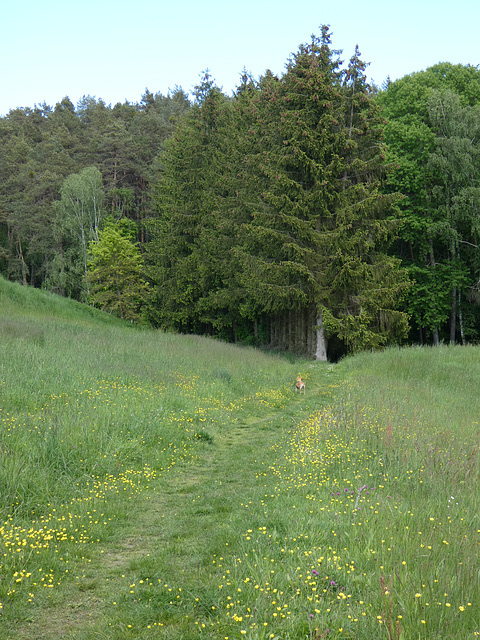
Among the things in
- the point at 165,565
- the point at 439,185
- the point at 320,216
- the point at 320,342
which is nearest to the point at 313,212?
the point at 320,216

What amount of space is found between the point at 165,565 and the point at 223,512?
4.91 feet

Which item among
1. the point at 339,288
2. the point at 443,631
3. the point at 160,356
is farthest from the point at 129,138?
the point at 443,631

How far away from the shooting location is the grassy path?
4.15 m

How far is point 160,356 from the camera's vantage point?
16.3m

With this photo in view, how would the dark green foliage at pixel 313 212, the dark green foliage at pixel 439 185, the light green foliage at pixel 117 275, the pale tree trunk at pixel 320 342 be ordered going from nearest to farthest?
1. the dark green foliage at pixel 313 212
2. the pale tree trunk at pixel 320 342
3. the dark green foliage at pixel 439 185
4. the light green foliage at pixel 117 275

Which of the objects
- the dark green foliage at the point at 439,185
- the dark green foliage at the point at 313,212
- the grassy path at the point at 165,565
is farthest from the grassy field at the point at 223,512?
the dark green foliage at the point at 439,185

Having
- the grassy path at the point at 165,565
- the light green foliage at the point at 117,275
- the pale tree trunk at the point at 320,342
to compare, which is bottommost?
the grassy path at the point at 165,565

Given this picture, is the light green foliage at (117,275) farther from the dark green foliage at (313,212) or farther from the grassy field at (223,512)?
the grassy field at (223,512)

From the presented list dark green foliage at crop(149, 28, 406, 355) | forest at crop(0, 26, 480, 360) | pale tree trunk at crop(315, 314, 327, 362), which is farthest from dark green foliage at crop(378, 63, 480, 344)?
pale tree trunk at crop(315, 314, 327, 362)

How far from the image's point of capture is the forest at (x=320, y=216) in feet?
82.2

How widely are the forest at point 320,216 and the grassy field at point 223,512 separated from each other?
12955mm

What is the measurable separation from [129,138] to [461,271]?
46.8 metres

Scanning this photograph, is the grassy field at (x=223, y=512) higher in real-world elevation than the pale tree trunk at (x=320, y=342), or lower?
lower

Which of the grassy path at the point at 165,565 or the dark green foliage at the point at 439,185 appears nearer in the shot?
the grassy path at the point at 165,565
